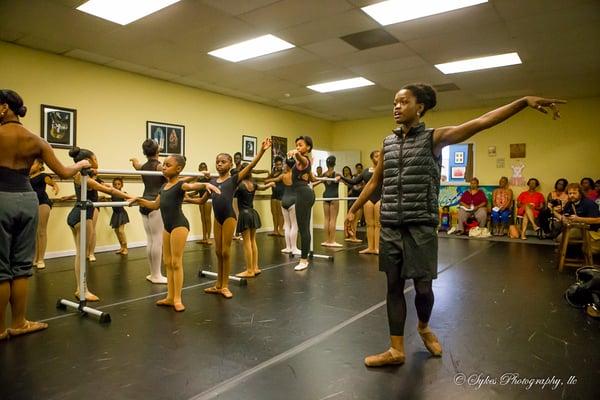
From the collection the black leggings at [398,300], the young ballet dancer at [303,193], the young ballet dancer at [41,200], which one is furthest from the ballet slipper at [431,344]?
the young ballet dancer at [41,200]

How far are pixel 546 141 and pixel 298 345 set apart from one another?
8442mm

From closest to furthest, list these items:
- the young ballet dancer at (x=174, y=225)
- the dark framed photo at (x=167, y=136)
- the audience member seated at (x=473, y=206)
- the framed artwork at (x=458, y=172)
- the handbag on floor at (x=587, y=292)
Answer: the handbag on floor at (x=587, y=292) → the young ballet dancer at (x=174, y=225) → the dark framed photo at (x=167, y=136) → the audience member seated at (x=473, y=206) → the framed artwork at (x=458, y=172)

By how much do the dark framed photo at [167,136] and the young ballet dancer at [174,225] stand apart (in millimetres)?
3737

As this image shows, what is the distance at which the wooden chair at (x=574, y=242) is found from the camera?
4.34 meters

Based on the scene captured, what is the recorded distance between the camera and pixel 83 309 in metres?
2.86

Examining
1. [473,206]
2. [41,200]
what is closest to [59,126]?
[41,200]

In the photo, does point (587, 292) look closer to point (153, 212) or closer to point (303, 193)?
point (303, 193)

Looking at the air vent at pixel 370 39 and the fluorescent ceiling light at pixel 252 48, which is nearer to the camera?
the air vent at pixel 370 39

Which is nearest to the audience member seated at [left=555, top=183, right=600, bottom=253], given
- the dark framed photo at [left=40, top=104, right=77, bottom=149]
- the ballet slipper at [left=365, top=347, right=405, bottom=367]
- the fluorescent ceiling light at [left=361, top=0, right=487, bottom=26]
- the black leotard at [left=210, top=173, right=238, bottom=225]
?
the fluorescent ceiling light at [left=361, top=0, right=487, bottom=26]

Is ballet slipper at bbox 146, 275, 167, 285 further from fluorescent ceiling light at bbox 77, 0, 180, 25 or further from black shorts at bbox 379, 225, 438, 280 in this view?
fluorescent ceiling light at bbox 77, 0, 180, 25

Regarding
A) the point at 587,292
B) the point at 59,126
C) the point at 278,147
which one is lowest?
the point at 587,292

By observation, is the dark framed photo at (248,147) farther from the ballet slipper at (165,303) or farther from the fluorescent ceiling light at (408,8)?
the ballet slipper at (165,303)

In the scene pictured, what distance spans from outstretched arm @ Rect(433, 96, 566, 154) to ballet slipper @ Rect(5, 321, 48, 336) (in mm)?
2661

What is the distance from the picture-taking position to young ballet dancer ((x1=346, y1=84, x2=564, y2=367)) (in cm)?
197
